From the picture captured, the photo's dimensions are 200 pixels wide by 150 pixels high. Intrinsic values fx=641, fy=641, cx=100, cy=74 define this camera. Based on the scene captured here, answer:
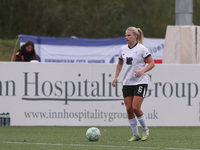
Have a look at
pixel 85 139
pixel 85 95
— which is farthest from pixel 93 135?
pixel 85 95

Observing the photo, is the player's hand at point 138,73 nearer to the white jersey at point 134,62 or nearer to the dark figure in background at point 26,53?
the white jersey at point 134,62

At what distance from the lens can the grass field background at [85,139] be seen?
1012cm

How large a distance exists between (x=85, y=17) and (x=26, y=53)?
25.6 m

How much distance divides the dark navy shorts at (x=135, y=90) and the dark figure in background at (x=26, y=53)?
524cm

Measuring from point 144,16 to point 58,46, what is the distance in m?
20.3

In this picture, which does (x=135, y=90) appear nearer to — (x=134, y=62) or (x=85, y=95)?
(x=134, y=62)

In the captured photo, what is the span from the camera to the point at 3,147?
9.99m

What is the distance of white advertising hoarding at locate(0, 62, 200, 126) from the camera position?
14.9 meters

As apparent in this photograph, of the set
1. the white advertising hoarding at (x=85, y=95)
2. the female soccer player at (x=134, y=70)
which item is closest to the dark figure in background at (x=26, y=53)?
the white advertising hoarding at (x=85, y=95)

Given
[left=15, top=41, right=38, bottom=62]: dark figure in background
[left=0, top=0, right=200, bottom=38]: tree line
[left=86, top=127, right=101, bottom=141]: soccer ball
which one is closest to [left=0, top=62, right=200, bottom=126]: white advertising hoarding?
[left=15, top=41, right=38, bottom=62]: dark figure in background

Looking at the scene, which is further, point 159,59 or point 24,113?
point 159,59

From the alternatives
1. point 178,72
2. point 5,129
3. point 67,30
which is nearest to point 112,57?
point 178,72

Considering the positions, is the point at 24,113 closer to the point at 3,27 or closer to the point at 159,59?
the point at 159,59

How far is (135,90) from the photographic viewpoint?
11062 millimetres
